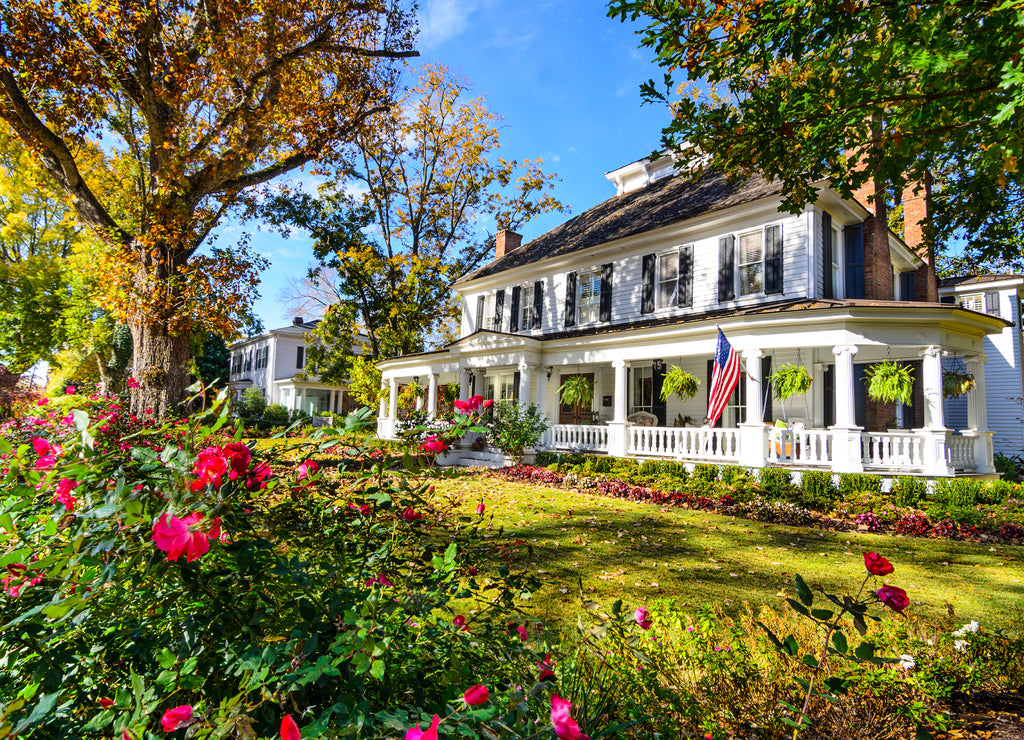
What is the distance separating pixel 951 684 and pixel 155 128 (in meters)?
14.3

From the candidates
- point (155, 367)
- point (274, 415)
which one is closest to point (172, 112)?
point (155, 367)

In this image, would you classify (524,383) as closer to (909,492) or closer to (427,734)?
(909,492)

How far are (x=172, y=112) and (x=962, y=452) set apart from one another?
19702 mm

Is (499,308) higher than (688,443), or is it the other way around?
(499,308)

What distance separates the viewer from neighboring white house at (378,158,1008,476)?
11359 mm

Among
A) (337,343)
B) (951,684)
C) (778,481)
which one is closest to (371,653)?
(951,684)

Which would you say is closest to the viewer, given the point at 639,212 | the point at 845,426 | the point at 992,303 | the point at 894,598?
the point at 894,598

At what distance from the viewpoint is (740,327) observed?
12953mm

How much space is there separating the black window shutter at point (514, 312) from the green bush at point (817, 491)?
12908mm

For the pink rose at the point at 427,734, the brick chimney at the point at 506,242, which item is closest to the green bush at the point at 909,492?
the pink rose at the point at 427,734

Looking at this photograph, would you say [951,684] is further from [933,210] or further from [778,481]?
[778,481]

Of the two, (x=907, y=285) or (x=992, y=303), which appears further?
(x=992, y=303)

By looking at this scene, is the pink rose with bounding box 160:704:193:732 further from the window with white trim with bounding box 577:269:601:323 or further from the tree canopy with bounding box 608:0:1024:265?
the window with white trim with bounding box 577:269:601:323

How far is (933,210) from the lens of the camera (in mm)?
7031
